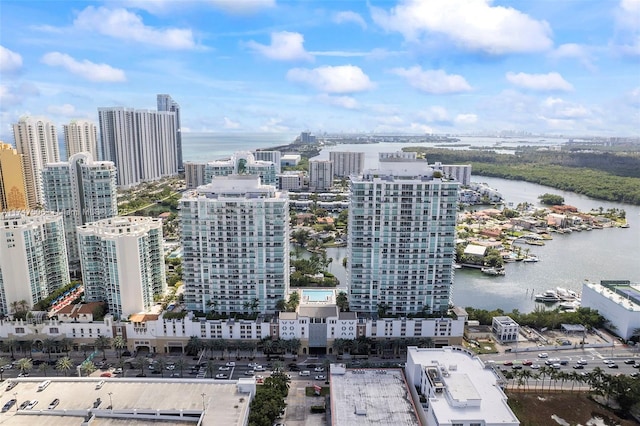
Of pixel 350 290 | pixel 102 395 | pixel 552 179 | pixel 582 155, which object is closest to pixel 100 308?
pixel 102 395

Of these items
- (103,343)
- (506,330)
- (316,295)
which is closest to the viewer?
(103,343)

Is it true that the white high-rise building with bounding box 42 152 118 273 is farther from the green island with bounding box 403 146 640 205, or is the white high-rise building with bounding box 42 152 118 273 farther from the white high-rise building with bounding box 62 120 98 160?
the green island with bounding box 403 146 640 205

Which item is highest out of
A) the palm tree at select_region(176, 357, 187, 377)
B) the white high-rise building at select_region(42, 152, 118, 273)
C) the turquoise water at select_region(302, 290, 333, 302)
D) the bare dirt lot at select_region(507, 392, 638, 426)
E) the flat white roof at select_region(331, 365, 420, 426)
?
the white high-rise building at select_region(42, 152, 118, 273)

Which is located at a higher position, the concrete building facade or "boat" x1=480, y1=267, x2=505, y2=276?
the concrete building facade

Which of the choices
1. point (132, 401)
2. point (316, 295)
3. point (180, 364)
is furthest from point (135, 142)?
point (132, 401)

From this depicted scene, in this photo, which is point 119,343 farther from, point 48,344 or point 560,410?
point 560,410

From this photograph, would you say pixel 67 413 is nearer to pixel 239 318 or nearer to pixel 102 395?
pixel 102 395

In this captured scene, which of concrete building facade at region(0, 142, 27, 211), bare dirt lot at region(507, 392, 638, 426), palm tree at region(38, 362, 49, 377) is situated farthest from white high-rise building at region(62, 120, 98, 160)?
bare dirt lot at region(507, 392, 638, 426)
